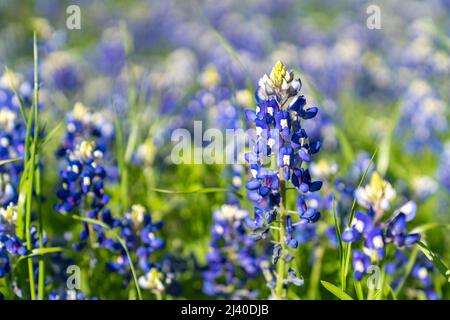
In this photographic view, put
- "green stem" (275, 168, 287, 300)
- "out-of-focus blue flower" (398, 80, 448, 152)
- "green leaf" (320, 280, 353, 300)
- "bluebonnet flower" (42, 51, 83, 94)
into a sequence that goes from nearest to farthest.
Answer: "green leaf" (320, 280, 353, 300)
"green stem" (275, 168, 287, 300)
"out-of-focus blue flower" (398, 80, 448, 152)
"bluebonnet flower" (42, 51, 83, 94)

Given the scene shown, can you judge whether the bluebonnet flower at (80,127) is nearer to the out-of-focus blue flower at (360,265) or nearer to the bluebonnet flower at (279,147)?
the bluebonnet flower at (279,147)

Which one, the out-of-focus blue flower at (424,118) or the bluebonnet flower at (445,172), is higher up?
the out-of-focus blue flower at (424,118)

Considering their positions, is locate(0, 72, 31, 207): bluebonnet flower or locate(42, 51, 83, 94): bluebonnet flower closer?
locate(0, 72, 31, 207): bluebonnet flower

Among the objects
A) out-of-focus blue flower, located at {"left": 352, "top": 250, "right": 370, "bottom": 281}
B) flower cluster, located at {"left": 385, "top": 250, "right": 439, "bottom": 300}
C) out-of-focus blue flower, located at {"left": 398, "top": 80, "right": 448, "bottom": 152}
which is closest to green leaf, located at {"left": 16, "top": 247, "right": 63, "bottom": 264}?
out-of-focus blue flower, located at {"left": 352, "top": 250, "right": 370, "bottom": 281}

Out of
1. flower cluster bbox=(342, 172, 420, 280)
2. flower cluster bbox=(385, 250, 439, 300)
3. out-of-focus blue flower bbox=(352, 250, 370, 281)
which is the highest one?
flower cluster bbox=(342, 172, 420, 280)

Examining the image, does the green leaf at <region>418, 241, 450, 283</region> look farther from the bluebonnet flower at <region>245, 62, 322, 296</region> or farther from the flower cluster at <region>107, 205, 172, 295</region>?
the flower cluster at <region>107, 205, 172, 295</region>

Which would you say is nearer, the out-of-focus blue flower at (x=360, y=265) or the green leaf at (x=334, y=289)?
the green leaf at (x=334, y=289)

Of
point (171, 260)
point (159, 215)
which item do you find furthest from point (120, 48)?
point (171, 260)

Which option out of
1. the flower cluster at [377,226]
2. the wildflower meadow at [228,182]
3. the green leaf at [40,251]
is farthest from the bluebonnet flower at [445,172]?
the green leaf at [40,251]

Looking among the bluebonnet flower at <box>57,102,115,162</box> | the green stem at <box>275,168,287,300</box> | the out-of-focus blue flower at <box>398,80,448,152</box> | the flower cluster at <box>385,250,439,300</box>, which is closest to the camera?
the green stem at <box>275,168,287,300</box>
